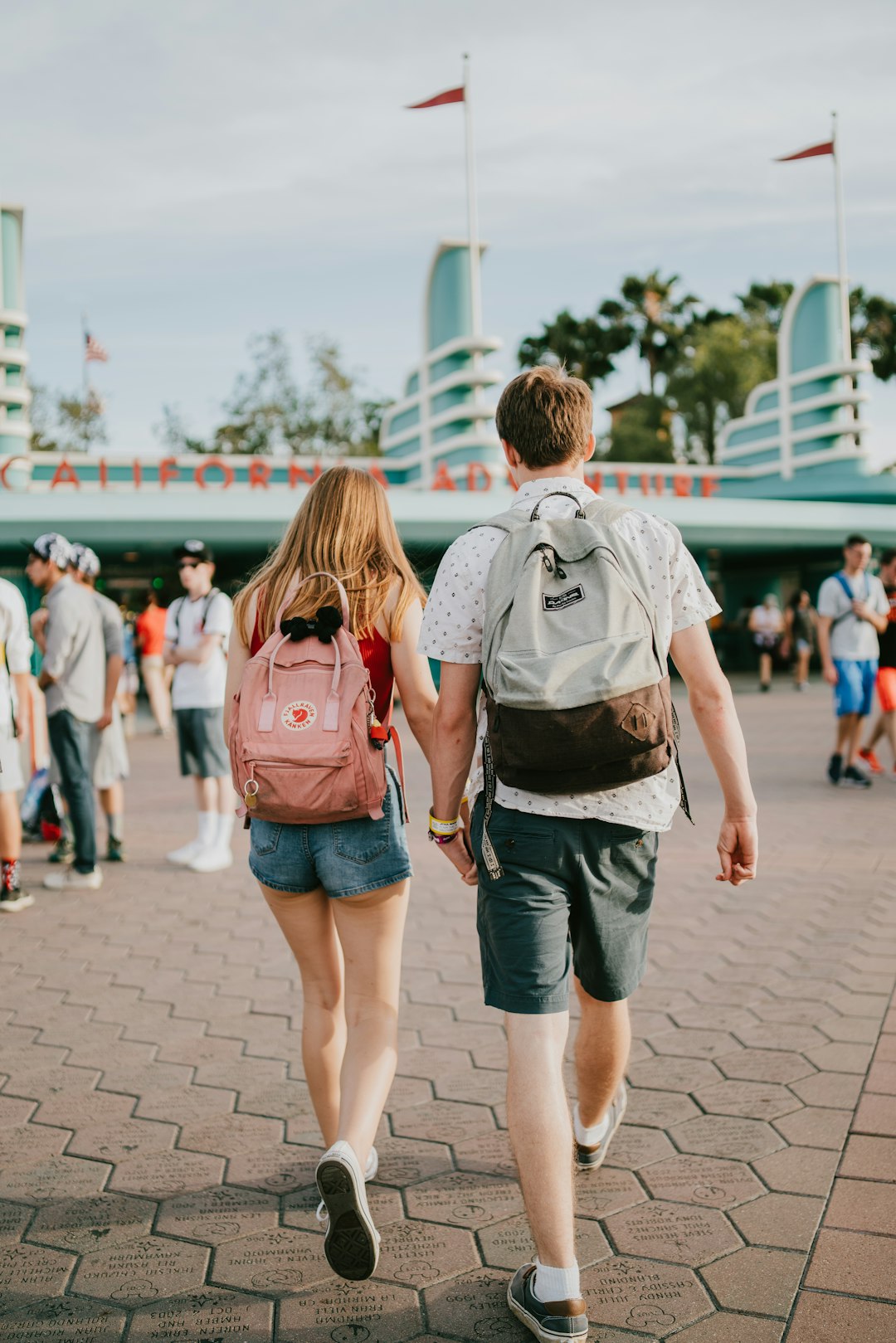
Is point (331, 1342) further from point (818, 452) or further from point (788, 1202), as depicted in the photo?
point (818, 452)

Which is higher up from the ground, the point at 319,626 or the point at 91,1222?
the point at 319,626

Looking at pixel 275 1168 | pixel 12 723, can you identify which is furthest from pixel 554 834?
pixel 12 723

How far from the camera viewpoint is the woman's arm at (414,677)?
8.91 feet

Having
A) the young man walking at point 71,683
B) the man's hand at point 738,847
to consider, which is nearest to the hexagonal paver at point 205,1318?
the man's hand at point 738,847

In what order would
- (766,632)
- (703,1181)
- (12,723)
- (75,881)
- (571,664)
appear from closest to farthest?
(571,664) < (703,1181) < (12,723) < (75,881) < (766,632)

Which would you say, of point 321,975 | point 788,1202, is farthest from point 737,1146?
point 321,975

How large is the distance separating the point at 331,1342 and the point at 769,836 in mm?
5521

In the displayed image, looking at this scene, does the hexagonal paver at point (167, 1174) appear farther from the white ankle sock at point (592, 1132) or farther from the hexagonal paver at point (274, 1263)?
the white ankle sock at point (592, 1132)

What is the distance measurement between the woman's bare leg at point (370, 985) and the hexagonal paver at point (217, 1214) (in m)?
0.41

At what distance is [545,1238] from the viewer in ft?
7.36

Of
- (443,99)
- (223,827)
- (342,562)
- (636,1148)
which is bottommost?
(636,1148)

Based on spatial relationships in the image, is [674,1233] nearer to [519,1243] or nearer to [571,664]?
[519,1243]

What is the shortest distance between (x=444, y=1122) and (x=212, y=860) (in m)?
3.71

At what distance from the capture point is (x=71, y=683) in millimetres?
6133
